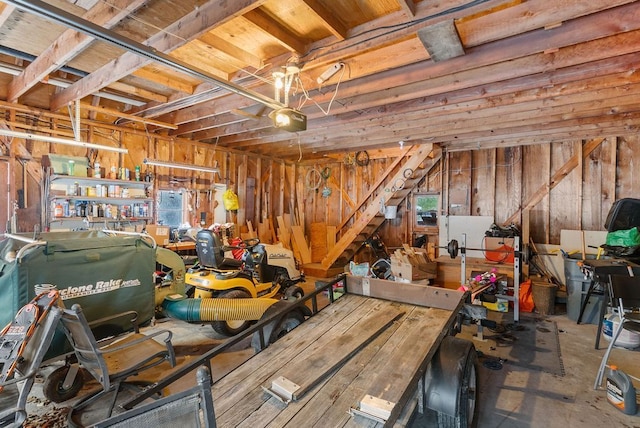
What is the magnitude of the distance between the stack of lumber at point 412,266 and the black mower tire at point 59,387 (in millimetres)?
4019

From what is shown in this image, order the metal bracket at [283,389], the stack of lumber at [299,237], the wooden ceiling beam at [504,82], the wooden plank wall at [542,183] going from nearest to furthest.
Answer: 1. the metal bracket at [283,389]
2. the wooden ceiling beam at [504,82]
3. the wooden plank wall at [542,183]
4. the stack of lumber at [299,237]

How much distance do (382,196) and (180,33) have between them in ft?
15.6

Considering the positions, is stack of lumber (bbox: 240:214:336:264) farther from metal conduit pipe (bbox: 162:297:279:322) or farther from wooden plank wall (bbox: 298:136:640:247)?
metal conduit pipe (bbox: 162:297:279:322)

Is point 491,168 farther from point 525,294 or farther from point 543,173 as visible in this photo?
point 525,294

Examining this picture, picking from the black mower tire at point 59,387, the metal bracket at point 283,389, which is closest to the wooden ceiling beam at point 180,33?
the metal bracket at point 283,389

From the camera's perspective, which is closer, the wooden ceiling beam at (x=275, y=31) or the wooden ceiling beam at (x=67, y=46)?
the wooden ceiling beam at (x=67, y=46)

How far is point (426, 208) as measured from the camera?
6.80 m

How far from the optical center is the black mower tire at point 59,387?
93.6 inches

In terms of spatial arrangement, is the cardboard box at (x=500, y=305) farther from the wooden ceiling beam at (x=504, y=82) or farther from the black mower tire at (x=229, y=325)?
the black mower tire at (x=229, y=325)

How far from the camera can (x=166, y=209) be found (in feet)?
19.0

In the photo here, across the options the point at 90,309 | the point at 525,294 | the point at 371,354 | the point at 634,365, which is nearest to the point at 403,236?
the point at 525,294

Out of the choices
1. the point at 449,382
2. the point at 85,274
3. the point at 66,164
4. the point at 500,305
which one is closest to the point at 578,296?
the point at 500,305

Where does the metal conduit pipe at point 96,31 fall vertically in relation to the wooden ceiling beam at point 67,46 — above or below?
below

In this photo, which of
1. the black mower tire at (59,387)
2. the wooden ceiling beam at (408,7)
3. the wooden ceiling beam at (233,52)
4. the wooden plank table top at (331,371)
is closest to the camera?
the wooden plank table top at (331,371)
